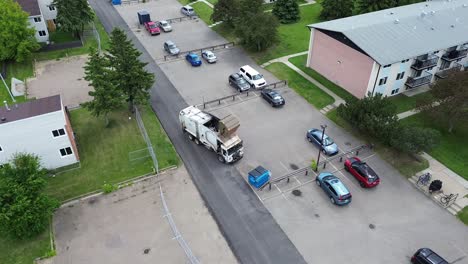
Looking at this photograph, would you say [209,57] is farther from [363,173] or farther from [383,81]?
[363,173]

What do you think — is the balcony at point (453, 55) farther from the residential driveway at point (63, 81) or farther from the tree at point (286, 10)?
the residential driveway at point (63, 81)

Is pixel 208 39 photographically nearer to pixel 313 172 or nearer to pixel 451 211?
pixel 313 172

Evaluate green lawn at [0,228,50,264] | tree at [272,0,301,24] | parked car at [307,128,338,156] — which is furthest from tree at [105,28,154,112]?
tree at [272,0,301,24]

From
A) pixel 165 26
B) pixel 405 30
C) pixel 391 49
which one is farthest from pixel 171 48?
pixel 405 30

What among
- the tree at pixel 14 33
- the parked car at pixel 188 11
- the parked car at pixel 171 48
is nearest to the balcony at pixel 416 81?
the parked car at pixel 171 48

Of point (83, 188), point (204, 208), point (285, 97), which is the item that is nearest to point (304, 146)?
point (285, 97)
